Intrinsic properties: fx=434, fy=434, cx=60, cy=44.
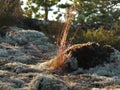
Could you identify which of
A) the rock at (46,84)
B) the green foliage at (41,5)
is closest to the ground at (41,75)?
the rock at (46,84)

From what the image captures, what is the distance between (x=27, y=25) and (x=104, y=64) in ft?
14.7

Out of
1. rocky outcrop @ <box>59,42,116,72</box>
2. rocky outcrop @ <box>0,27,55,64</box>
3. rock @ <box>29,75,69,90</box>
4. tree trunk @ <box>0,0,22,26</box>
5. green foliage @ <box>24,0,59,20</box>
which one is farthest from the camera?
green foliage @ <box>24,0,59,20</box>

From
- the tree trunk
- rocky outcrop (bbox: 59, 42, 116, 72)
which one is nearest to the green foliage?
the tree trunk

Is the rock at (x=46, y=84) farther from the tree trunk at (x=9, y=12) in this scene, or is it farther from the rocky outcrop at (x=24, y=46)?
the tree trunk at (x=9, y=12)

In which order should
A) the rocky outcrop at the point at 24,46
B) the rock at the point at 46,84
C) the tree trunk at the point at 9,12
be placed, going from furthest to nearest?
1. the tree trunk at the point at 9,12
2. the rocky outcrop at the point at 24,46
3. the rock at the point at 46,84

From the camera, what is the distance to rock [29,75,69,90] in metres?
4.12

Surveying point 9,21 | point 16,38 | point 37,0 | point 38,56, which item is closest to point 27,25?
point 9,21

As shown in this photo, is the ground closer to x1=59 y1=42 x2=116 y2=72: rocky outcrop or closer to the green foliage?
x1=59 y1=42 x2=116 y2=72: rocky outcrop

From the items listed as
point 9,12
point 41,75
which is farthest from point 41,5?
point 41,75

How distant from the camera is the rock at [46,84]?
13.5 ft

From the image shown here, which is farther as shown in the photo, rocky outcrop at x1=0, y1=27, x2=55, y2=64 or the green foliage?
the green foliage

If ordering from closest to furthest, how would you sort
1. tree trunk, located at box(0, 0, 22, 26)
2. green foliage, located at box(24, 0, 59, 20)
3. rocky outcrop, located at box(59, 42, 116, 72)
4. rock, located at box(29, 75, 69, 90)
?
1. rock, located at box(29, 75, 69, 90)
2. rocky outcrop, located at box(59, 42, 116, 72)
3. tree trunk, located at box(0, 0, 22, 26)
4. green foliage, located at box(24, 0, 59, 20)

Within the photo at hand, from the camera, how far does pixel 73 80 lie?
452 centimetres

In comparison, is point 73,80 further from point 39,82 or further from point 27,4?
point 27,4
